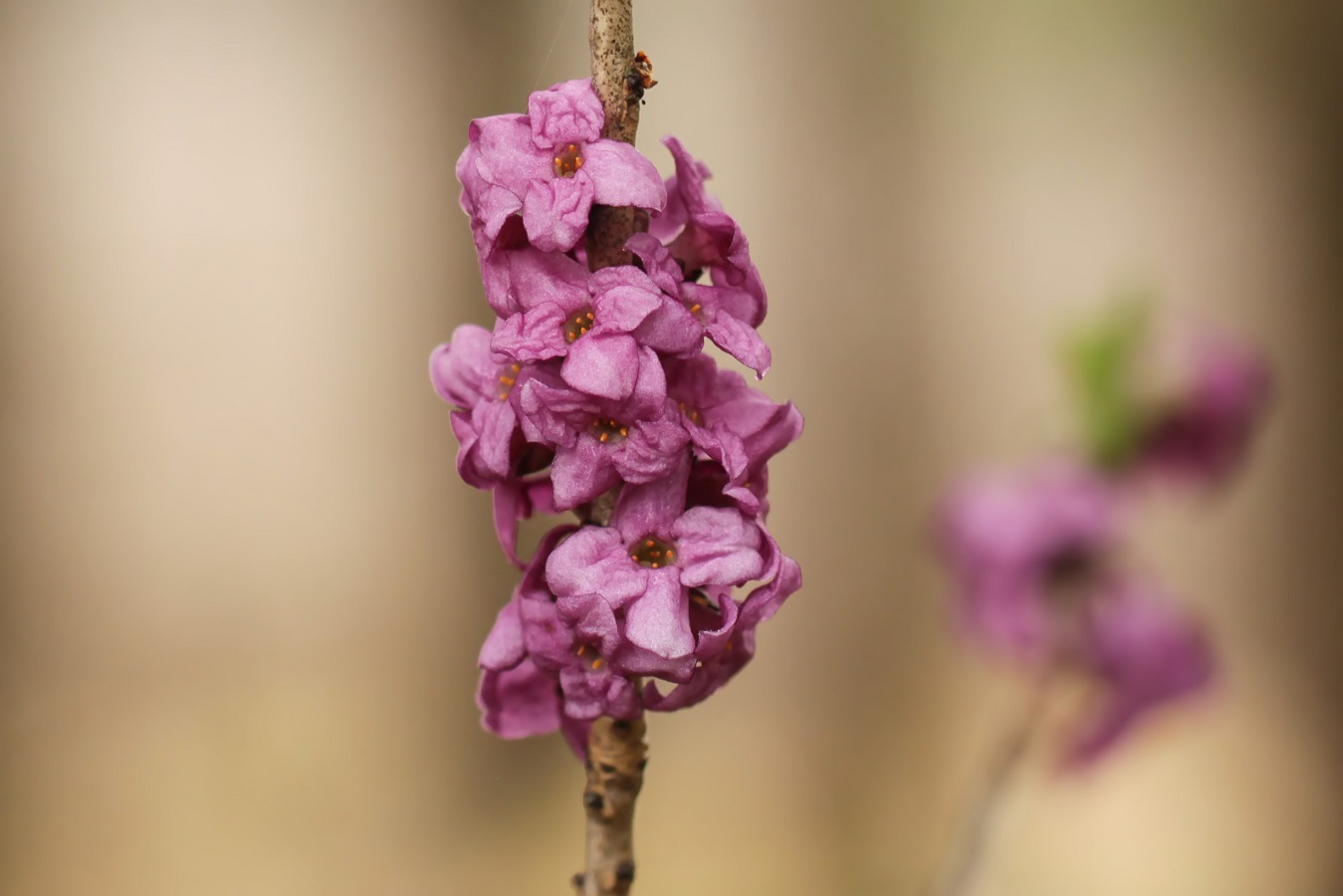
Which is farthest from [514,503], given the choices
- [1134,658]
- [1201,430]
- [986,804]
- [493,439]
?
[986,804]

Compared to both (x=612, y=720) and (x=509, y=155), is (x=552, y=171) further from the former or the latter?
(x=612, y=720)

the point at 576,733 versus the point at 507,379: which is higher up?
the point at 507,379

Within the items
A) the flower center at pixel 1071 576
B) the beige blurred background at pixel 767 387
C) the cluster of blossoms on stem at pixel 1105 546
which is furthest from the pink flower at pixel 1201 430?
the beige blurred background at pixel 767 387

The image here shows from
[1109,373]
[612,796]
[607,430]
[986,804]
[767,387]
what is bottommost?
[986,804]

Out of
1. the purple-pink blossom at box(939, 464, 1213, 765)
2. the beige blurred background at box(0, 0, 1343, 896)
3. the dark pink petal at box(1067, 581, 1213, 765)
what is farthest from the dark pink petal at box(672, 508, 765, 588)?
the beige blurred background at box(0, 0, 1343, 896)

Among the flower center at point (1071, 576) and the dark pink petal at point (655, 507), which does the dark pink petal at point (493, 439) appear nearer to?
the dark pink petal at point (655, 507)

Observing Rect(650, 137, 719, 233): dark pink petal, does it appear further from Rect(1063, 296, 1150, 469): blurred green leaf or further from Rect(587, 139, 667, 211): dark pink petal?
Rect(1063, 296, 1150, 469): blurred green leaf
